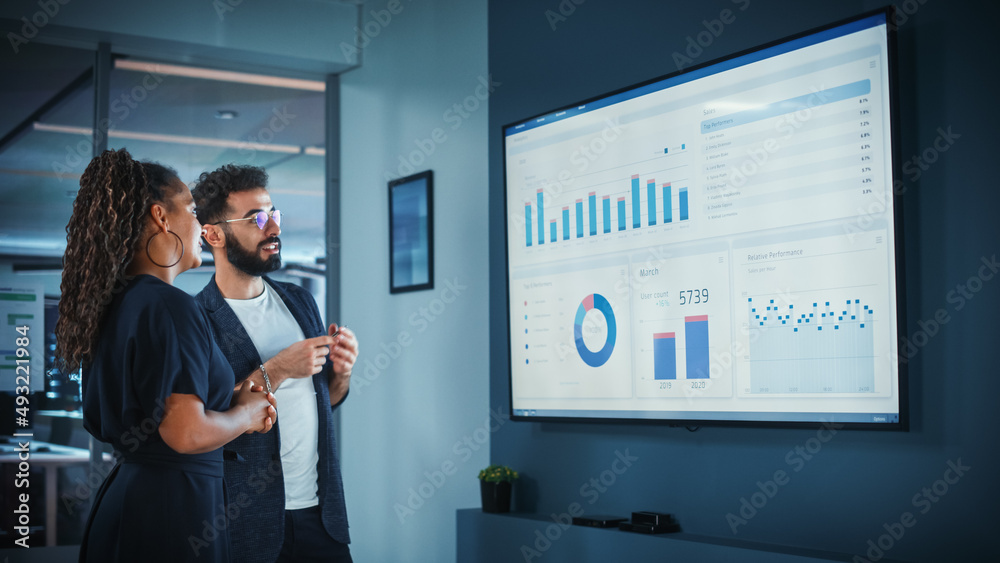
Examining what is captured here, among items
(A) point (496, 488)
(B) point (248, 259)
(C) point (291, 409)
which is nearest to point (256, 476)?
(C) point (291, 409)

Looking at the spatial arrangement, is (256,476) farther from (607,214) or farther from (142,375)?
(607,214)

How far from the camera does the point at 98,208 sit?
1.80 metres

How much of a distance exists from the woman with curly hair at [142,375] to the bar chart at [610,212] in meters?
1.46

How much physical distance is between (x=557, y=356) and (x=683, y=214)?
73cm

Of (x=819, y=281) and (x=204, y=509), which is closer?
(x=204, y=509)

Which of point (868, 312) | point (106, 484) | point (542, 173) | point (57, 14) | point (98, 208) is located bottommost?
point (106, 484)

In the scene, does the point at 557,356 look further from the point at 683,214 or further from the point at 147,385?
the point at 147,385

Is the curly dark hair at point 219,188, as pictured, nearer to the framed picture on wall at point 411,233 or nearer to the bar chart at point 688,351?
the bar chart at point 688,351

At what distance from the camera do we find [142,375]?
174cm

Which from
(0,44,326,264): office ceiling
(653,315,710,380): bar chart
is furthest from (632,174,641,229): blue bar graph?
(0,44,326,264): office ceiling

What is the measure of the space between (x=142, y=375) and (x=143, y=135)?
2.92 m

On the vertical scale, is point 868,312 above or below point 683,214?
below

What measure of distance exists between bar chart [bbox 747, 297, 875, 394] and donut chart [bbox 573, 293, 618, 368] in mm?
552

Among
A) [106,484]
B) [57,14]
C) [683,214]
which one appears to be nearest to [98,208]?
[106,484]
